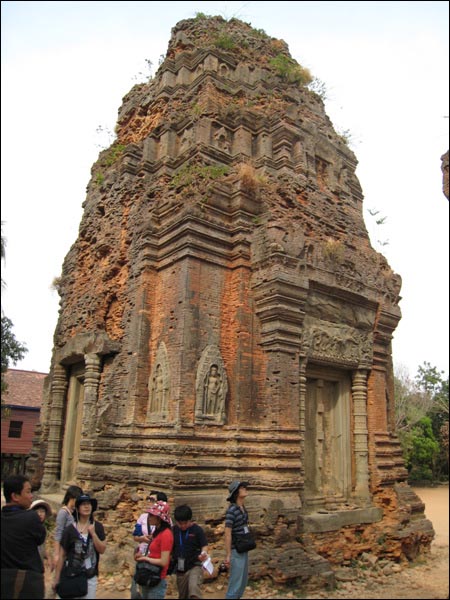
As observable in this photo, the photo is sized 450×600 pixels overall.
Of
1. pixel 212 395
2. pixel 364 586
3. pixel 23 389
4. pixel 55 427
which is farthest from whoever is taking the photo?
pixel 23 389

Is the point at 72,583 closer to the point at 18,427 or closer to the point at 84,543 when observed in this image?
the point at 84,543

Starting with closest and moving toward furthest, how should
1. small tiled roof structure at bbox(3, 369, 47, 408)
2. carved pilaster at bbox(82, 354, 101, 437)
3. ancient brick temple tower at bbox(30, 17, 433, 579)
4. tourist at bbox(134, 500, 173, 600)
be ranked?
tourist at bbox(134, 500, 173, 600)
ancient brick temple tower at bbox(30, 17, 433, 579)
carved pilaster at bbox(82, 354, 101, 437)
small tiled roof structure at bbox(3, 369, 47, 408)

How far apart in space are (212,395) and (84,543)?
14.3 ft

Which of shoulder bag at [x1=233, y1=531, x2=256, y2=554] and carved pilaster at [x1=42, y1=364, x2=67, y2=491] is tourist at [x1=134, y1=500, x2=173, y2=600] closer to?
shoulder bag at [x1=233, y1=531, x2=256, y2=554]

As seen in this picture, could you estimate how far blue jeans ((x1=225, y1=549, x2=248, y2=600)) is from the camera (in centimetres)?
589

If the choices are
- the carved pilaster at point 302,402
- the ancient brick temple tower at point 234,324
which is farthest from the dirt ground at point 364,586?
the carved pilaster at point 302,402

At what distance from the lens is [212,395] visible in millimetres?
9023

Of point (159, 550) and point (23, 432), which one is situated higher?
point (23, 432)

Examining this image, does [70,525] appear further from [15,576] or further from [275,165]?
[275,165]

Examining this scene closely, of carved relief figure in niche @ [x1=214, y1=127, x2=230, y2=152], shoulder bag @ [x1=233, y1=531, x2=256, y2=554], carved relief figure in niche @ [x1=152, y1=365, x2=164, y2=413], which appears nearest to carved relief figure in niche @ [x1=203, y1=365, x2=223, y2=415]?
carved relief figure in niche @ [x1=152, y1=365, x2=164, y2=413]

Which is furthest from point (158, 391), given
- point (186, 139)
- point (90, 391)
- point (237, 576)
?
point (186, 139)

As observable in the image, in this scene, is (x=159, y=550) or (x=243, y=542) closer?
(x=159, y=550)

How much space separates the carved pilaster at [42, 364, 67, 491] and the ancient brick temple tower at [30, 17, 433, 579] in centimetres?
4

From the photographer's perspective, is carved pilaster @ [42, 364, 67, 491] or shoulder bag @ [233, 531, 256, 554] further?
carved pilaster @ [42, 364, 67, 491]
